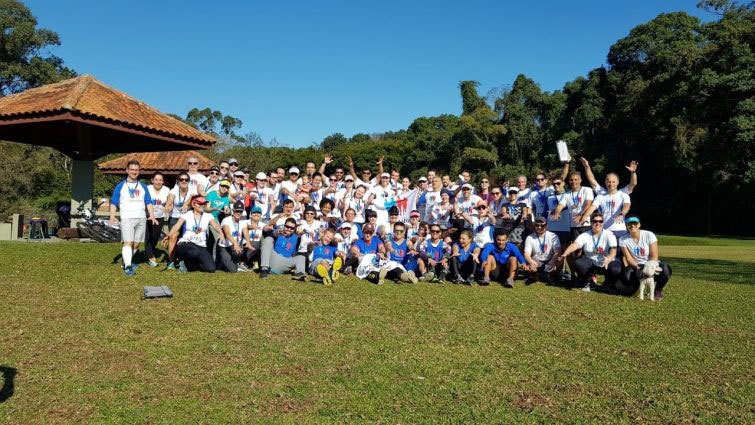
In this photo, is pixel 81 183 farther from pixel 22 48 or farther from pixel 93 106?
pixel 22 48

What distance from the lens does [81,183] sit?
14.7 m

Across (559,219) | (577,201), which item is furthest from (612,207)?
(559,219)

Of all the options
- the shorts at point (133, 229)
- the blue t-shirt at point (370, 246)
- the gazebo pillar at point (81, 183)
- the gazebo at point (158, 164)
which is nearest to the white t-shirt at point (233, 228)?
the shorts at point (133, 229)

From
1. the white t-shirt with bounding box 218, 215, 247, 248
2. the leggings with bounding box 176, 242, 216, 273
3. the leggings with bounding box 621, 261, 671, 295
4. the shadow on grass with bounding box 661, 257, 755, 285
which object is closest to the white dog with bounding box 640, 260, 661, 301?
the leggings with bounding box 621, 261, 671, 295

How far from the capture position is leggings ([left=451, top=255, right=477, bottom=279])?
32.6ft

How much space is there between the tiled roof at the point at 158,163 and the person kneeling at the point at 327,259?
557 inches

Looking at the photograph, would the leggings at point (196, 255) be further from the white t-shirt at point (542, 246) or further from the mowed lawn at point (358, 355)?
the white t-shirt at point (542, 246)

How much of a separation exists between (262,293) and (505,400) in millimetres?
4666

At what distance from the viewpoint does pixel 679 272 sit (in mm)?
13273

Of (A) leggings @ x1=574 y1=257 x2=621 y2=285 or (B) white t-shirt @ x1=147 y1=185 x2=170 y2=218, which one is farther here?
(B) white t-shirt @ x1=147 y1=185 x2=170 y2=218

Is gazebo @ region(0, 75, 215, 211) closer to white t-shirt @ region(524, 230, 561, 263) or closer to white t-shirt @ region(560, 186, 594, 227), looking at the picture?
white t-shirt @ region(524, 230, 561, 263)

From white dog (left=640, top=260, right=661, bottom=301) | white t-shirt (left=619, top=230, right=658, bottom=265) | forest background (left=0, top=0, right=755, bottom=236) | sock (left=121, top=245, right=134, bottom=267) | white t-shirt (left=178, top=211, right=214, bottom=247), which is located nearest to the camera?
white dog (left=640, top=260, right=661, bottom=301)

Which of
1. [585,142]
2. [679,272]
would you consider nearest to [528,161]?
[585,142]

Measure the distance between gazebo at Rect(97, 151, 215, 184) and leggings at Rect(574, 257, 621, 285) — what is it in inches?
663
